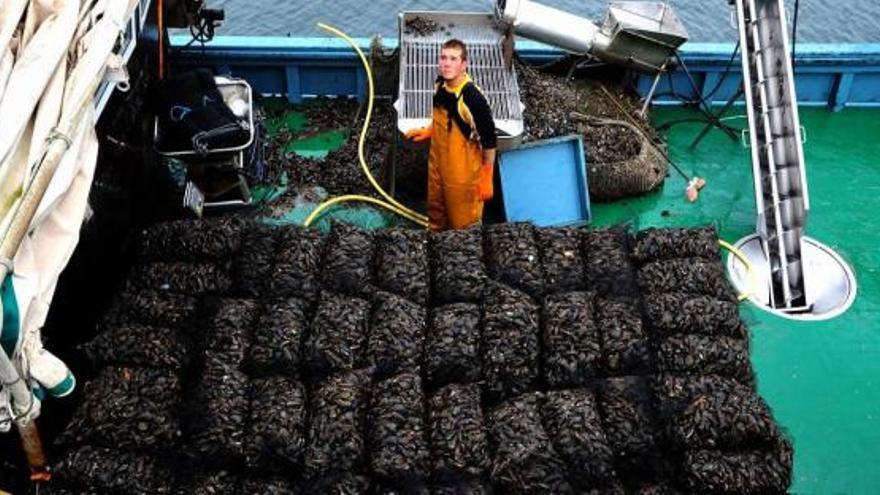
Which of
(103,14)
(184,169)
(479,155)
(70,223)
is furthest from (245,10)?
(70,223)

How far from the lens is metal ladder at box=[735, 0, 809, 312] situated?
19.6 ft

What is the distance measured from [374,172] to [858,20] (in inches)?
354

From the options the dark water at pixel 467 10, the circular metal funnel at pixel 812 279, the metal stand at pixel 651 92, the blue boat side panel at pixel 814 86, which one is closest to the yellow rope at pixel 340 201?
the metal stand at pixel 651 92

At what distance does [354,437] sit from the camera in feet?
13.3

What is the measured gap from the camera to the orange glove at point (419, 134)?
19.5ft

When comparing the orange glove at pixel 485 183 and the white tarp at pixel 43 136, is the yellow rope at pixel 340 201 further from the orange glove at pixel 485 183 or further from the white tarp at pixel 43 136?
the white tarp at pixel 43 136

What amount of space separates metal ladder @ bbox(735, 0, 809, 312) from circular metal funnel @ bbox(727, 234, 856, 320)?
11 cm

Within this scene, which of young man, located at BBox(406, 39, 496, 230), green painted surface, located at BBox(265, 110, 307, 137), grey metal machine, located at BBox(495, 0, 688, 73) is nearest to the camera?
young man, located at BBox(406, 39, 496, 230)

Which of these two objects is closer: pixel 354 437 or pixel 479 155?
pixel 354 437

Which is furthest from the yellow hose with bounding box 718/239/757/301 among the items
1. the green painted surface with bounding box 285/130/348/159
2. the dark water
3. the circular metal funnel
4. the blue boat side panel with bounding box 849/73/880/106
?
the dark water

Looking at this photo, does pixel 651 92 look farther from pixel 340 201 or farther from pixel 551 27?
pixel 340 201

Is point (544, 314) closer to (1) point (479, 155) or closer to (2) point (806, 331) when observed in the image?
(1) point (479, 155)

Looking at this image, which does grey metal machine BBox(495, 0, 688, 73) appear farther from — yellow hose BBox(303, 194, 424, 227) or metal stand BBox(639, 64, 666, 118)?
yellow hose BBox(303, 194, 424, 227)

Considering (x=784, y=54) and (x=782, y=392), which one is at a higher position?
(x=784, y=54)
